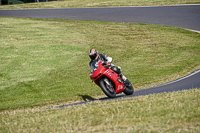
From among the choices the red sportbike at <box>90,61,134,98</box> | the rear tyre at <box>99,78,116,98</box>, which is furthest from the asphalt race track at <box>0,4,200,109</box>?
the rear tyre at <box>99,78,116,98</box>

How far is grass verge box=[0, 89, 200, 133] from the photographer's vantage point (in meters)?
5.61

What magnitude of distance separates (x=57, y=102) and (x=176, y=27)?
1738cm

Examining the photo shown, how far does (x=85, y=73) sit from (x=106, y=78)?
5.37 meters

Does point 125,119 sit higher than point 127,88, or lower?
higher

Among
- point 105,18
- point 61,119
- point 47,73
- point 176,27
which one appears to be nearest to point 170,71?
point 47,73

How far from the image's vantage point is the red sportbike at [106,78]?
9625 millimetres

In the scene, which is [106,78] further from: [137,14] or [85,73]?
[137,14]

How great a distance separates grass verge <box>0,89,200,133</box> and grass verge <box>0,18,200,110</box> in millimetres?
3789

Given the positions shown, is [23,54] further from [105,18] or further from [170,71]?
[105,18]

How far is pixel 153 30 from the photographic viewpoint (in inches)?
976

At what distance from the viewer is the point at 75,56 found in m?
17.9

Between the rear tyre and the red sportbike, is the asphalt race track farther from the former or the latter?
the rear tyre

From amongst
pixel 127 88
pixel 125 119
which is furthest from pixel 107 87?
pixel 125 119

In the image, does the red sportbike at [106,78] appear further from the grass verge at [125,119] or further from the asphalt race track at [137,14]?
the asphalt race track at [137,14]
